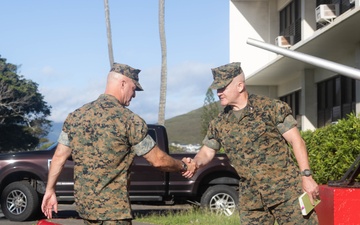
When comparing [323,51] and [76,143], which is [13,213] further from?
[323,51]

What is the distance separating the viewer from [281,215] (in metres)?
6.81

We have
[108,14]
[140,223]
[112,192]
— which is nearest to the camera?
[112,192]

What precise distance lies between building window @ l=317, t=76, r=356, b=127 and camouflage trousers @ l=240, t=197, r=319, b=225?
54.0 feet

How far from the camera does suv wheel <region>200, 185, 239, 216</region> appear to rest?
15.3 metres

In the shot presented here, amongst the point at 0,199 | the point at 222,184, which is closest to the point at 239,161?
the point at 222,184

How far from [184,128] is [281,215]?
403 feet

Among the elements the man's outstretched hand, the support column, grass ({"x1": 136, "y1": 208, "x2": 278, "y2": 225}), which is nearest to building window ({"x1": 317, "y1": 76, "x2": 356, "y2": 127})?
the support column

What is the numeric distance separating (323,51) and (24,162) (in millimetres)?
11718

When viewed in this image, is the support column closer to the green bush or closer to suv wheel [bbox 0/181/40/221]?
the green bush

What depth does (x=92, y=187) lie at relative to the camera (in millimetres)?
6027

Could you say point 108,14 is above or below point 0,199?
above

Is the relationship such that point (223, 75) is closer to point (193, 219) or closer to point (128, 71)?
point (128, 71)

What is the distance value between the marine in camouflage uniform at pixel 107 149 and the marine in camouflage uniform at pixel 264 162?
0.97 metres

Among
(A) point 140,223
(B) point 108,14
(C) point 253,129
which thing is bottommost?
(A) point 140,223
